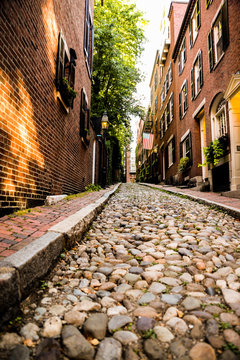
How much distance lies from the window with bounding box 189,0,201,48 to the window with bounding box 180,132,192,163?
5.26 meters

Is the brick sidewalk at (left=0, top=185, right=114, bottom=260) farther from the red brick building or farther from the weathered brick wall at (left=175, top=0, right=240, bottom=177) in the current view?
the weathered brick wall at (left=175, top=0, right=240, bottom=177)

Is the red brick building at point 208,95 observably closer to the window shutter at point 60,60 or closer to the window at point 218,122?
the window at point 218,122

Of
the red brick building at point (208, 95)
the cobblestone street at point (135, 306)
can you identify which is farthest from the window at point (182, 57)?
the cobblestone street at point (135, 306)

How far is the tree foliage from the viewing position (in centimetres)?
1530

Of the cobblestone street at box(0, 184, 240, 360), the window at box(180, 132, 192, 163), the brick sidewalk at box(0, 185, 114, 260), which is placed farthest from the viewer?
the window at box(180, 132, 192, 163)

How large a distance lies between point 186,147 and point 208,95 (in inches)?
164

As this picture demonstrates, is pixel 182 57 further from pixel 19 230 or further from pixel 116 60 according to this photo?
pixel 19 230

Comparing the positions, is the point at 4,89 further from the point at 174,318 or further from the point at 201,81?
the point at 201,81

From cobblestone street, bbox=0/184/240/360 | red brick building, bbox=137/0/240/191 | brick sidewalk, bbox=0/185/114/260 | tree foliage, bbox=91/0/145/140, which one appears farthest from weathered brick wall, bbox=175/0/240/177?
brick sidewalk, bbox=0/185/114/260

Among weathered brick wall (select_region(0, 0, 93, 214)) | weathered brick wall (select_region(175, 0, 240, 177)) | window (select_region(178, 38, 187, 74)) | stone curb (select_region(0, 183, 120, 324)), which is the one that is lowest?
stone curb (select_region(0, 183, 120, 324))

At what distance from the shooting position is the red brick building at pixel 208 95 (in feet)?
24.7

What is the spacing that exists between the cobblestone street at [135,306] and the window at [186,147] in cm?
1056

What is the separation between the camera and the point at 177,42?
1563cm


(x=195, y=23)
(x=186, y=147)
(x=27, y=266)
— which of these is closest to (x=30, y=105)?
(x=27, y=266)
